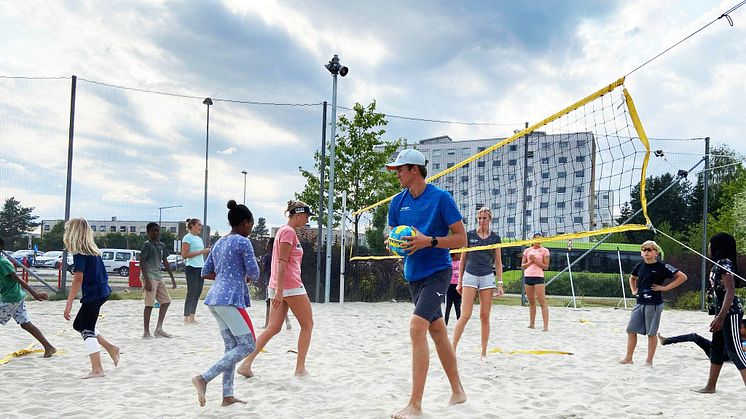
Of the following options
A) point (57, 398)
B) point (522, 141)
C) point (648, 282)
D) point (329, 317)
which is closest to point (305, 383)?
point (57, 398)

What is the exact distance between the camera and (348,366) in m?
5.52

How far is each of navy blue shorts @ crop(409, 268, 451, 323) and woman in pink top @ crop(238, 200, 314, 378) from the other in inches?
49.0

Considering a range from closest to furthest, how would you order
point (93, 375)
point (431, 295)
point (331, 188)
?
point (431, 295) < point (93, 375) < point (331, 188)

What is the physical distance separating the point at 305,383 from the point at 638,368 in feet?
11.0

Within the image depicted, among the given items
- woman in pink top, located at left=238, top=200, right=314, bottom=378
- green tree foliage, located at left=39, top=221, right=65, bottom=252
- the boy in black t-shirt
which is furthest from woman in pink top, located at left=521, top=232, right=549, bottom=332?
green tree foliage, located at left=39, top=221, right=65, bottom=252

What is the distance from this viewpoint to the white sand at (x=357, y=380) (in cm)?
398

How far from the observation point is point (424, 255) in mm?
3824

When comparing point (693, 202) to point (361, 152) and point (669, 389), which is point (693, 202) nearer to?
point (361, 152)

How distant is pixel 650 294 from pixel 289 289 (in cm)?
360

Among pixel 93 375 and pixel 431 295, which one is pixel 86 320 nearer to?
pixel 93 375

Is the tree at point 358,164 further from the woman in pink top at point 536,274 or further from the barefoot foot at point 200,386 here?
the barefoot foot at point 200,386

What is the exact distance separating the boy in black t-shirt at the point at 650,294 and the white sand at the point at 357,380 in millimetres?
346

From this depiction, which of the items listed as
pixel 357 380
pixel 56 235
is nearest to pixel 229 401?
pixel 357 380

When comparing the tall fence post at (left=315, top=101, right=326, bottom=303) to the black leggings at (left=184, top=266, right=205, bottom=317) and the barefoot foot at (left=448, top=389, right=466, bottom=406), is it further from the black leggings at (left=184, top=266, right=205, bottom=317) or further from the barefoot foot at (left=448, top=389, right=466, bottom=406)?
the barefoot foot at (left=448, top=389, right=466, bottom=406)
